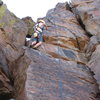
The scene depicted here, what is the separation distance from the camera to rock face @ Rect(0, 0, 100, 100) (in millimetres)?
12859

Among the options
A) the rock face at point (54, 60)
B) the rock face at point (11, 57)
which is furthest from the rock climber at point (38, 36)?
the rock face at point (11, 57)

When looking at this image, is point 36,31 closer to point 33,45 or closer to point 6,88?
point 33,45

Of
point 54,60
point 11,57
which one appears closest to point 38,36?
point 11,57

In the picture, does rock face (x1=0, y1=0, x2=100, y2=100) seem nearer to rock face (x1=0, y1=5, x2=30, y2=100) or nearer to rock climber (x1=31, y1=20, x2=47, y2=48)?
rock face (x1=0, y1=5, x2=30, y2=100)

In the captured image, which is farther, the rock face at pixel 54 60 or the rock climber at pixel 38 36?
the rock climber at pixel 38 36

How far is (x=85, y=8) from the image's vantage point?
22.3 meters

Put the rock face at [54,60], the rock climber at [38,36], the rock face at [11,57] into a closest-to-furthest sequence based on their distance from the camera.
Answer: the rock face at [54,60], the rock face at [11,57], the rock climber at [38,36]

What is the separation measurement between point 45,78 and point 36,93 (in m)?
1.23

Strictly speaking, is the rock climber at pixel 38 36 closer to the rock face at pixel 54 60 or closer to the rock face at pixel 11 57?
the rock face at pixel 54 60

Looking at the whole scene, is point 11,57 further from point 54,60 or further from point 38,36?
point 54,60

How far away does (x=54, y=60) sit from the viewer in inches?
577

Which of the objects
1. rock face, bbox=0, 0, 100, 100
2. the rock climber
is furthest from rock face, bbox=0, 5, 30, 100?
the rock climber

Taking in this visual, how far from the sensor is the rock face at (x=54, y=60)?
42.2 feet

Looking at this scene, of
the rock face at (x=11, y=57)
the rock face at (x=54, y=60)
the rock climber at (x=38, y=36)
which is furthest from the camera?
the rock climber at (x=38, y=36)
